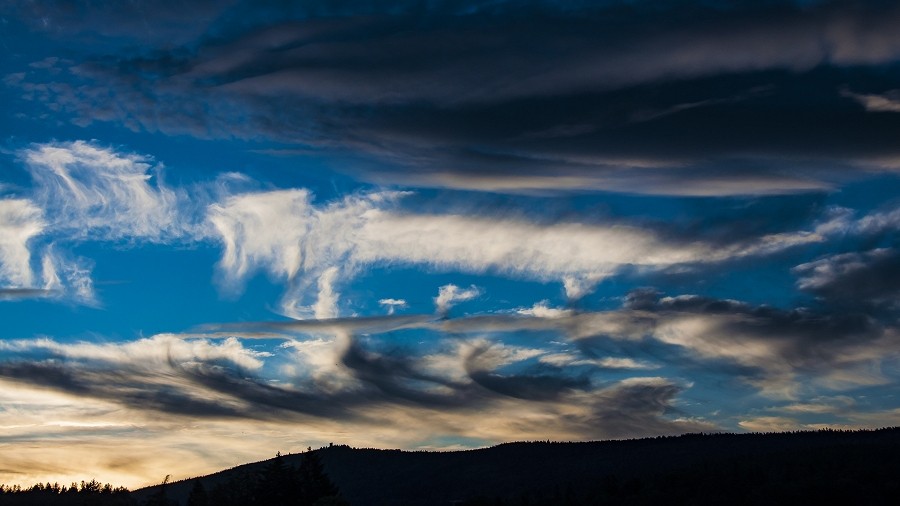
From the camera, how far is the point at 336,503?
14038cm

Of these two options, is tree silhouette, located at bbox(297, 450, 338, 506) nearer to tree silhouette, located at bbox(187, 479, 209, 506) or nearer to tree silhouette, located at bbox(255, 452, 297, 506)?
tree silhouette, located at bbox(255, 452, 297, 506)

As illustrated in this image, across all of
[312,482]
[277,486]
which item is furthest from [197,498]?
[312,482]

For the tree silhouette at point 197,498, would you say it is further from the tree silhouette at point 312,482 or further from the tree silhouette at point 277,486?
the tree silhouette at point 312,482

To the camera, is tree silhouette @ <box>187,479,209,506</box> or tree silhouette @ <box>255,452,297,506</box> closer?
tree silhouette @ <box>255,452,297,506</box>

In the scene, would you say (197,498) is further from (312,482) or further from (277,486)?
(312,482)

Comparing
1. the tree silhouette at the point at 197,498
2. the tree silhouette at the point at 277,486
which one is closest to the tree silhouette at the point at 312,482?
the tree silhouette at the point at 277,486

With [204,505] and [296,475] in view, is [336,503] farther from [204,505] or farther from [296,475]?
[204,505]

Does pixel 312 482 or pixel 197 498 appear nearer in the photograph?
pixel 312 482

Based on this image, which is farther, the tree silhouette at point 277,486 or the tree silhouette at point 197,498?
the tree silhouette at point 197,498

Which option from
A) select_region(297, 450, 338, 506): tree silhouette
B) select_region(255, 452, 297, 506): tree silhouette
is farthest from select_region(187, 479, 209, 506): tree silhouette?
select_region(297, 450, 338, 506): tree silhouette

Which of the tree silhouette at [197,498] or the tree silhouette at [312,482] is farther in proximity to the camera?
the tree silhouette at [197,498]

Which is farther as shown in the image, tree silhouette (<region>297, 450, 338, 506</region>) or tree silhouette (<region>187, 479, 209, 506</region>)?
tree silhouette (<region>187, 479, 209, 506</region>)

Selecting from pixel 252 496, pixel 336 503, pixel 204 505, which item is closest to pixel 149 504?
pixel 204 505

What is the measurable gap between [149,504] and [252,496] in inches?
1494
